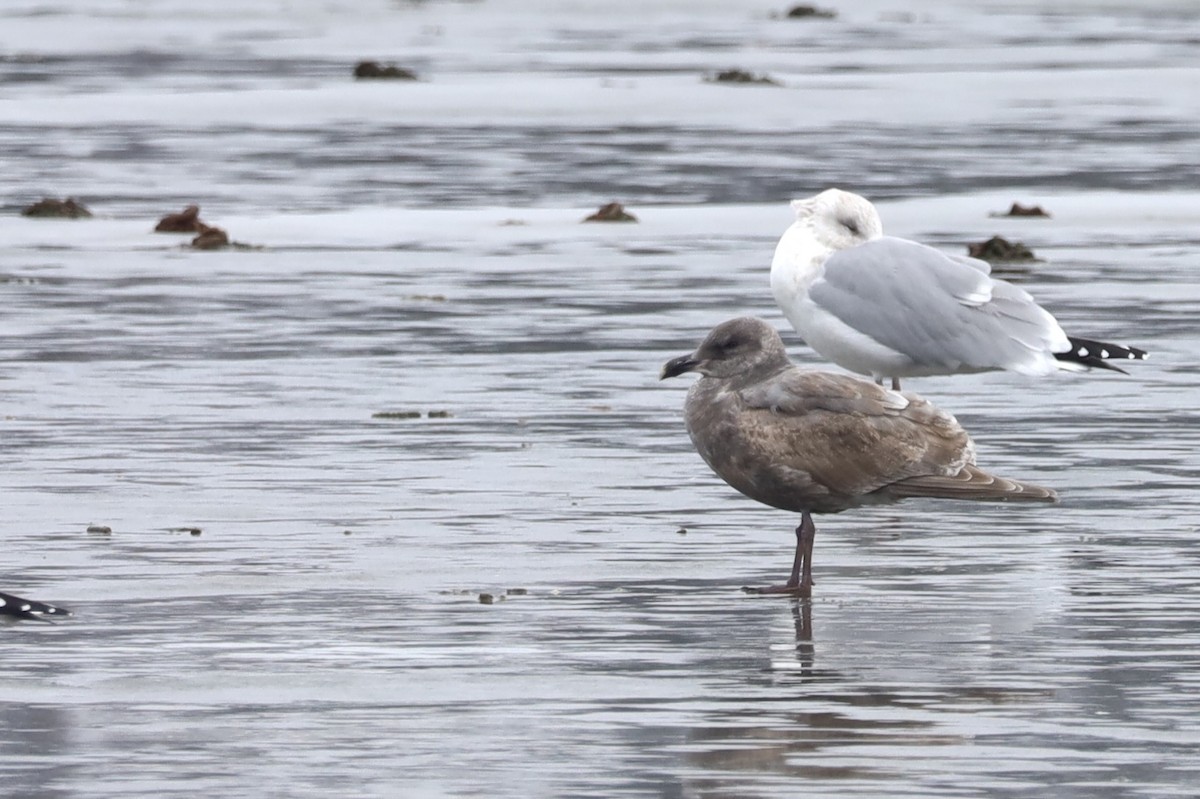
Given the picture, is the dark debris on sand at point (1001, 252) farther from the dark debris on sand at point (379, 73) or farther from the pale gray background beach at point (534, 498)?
the dark debris on sand at point (379, 73)

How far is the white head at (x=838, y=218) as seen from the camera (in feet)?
41.4

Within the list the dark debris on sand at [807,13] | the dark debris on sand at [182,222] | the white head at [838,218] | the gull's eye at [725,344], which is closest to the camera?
the gull's eye at [725,344]

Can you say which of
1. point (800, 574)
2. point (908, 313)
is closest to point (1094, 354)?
point (908, 313)

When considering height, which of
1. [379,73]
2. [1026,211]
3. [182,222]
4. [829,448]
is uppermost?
[829,448]

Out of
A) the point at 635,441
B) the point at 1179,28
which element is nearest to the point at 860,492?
the point at 635,441

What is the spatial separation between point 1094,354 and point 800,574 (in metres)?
3.71

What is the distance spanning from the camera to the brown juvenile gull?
8961 mm

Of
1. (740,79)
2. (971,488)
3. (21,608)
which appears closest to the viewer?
(21,608)

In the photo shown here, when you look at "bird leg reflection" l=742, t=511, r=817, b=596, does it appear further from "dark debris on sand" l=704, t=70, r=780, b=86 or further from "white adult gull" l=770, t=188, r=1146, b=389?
"dark debris on sand" l=704, t=70, r=780, b=86

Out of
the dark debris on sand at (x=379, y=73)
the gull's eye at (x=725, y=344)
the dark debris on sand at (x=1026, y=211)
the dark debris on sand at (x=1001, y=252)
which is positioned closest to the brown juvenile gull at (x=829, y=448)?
the gull's eye at (x=725, y=344)

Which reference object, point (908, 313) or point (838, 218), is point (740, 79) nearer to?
point (838, 218)

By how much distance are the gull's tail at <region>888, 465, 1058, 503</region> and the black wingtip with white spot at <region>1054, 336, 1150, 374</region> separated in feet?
10.3

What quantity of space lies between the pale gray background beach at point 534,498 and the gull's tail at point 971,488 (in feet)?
0.82

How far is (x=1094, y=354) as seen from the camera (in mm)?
12109
